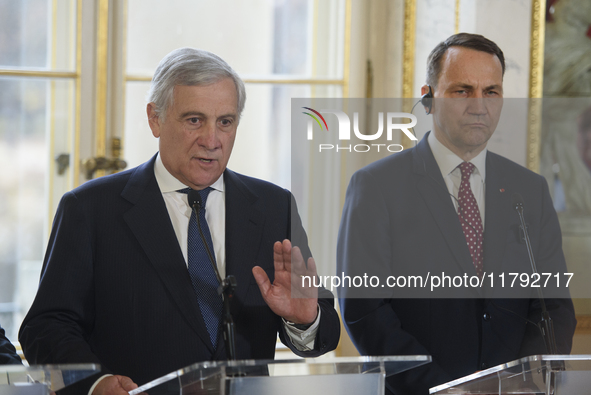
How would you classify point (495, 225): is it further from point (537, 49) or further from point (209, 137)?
point (537, 49)

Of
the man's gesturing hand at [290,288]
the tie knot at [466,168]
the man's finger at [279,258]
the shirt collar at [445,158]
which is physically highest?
the shirt collar at [445,158]

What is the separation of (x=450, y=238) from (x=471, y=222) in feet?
0.27

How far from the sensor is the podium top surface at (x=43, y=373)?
1.18 meters

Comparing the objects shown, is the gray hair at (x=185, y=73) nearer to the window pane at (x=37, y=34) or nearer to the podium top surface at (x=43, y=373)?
the podium top surface at (x=43, y=373)

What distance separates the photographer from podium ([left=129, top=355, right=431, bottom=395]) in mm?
1234

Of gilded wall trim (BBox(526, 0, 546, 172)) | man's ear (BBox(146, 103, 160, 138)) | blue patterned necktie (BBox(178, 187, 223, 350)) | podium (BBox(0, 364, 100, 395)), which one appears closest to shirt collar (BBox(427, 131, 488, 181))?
blue patterned necktie (BBox(178, 187, 223, 350))

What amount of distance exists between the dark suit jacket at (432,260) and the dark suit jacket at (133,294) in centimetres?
18

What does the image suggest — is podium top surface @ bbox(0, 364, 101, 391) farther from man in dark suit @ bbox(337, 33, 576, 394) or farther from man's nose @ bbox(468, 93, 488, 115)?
man's nose @ bbox(468, 93, 488, 115)

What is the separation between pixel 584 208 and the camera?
90.4 inches

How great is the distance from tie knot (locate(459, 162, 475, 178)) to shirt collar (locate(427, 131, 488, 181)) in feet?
0.03

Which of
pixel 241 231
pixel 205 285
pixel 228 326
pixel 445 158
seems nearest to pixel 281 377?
pixel 228 326

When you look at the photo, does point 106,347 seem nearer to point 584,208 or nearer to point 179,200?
point 179,200

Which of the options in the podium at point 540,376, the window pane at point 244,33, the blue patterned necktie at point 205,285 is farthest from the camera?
the window pane at point 244,33

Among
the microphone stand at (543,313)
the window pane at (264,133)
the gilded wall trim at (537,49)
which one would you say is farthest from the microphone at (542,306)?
the window pane at (264,133)
